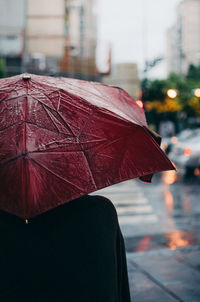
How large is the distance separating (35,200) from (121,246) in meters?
0.45

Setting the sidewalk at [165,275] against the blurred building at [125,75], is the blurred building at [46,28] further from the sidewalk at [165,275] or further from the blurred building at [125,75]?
the sidewalk at [165,275]

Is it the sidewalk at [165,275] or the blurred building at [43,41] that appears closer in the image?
the sidewalk at [165,275]

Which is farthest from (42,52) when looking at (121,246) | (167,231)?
(121,246)

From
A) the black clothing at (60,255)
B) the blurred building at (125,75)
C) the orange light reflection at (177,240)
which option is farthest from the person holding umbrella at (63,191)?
the blurred building at (125,75)

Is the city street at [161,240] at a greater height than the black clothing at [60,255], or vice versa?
the black clothing at [60,255]

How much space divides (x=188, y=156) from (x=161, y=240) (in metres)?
7.73

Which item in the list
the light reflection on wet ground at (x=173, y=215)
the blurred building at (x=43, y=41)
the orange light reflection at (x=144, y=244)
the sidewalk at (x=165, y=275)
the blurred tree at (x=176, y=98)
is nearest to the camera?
the sidewalk at (x=165, y=275)

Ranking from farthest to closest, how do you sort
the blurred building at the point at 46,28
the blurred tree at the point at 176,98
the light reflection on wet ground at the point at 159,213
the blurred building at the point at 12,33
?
the blurred tree at the point at 176,98
the blurred building at the point at 46,28
the blurred building at the point at 12,33
the light reflection on wet ground at the point at 159,213

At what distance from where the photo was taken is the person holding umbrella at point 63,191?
1.55 meters

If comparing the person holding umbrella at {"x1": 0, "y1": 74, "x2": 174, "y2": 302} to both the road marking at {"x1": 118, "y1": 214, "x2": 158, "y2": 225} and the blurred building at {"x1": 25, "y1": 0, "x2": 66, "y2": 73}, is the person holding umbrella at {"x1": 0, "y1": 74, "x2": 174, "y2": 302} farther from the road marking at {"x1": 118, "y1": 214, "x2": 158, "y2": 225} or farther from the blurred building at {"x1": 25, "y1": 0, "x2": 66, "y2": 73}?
the blurred building at {"x1": 25, "y1": 0, "x2": 66, "y2": 73}

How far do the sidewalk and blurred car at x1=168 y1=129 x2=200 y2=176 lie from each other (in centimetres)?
805

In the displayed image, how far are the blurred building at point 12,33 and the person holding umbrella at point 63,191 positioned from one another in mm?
25329

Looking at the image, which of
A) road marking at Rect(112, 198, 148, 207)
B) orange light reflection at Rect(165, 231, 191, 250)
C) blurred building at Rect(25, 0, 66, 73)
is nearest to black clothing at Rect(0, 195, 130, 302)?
orange light reflection at Rect(165, 231, 191, 250)

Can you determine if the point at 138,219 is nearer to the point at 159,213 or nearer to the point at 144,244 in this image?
the point at 159,213
